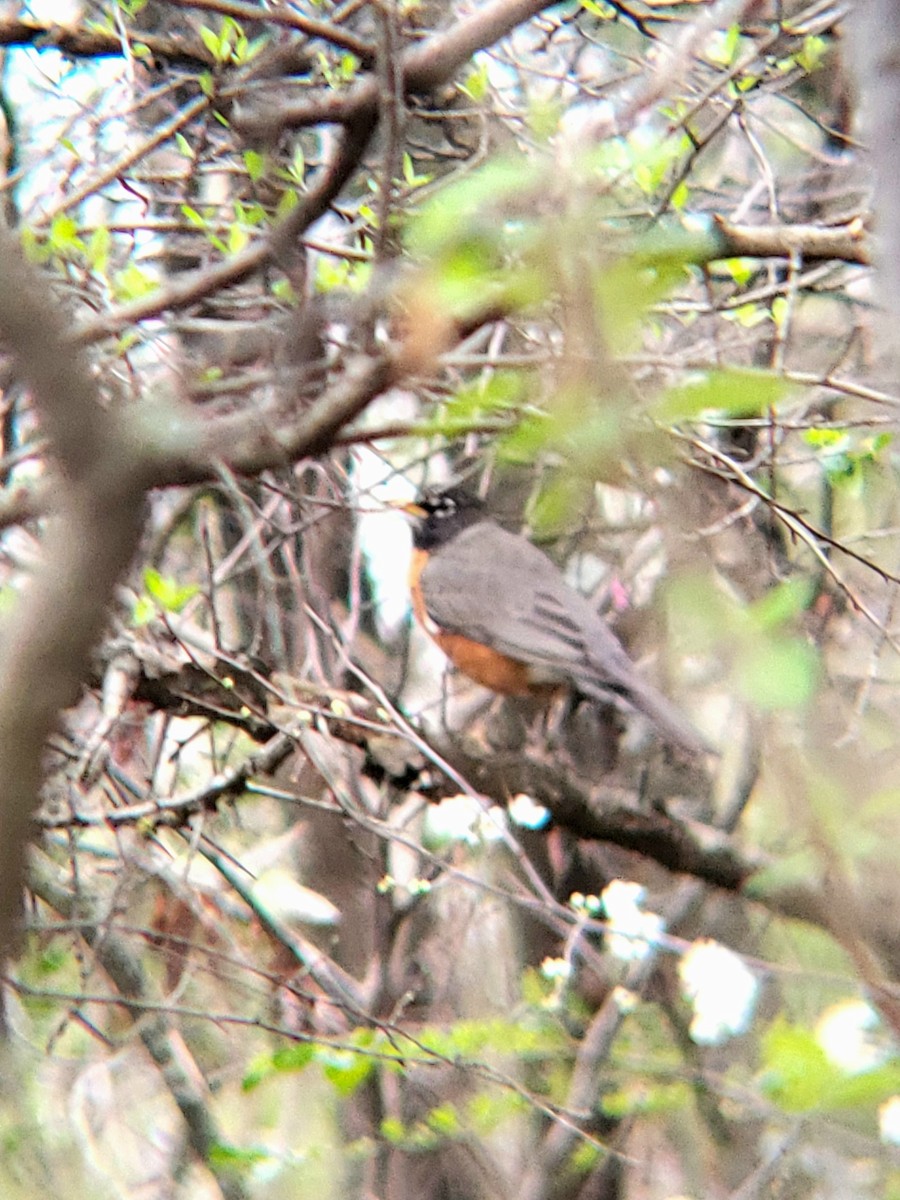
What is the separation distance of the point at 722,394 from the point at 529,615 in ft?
13.3

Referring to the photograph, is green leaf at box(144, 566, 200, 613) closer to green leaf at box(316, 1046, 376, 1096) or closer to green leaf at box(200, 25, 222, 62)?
green leaf at box(316, 1046, 376, 1096)

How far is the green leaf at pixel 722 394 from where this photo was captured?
0.73 m

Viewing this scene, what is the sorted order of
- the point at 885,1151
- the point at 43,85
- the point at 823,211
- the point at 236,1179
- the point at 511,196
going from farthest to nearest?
the point at 823,211, the point at 236,1179, the point at 43,85, the point at 885,1151, the point at 511,196

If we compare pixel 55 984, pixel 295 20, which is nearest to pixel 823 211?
pixel 295 20

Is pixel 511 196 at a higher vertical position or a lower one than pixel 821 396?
lower

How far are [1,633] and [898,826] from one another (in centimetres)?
73

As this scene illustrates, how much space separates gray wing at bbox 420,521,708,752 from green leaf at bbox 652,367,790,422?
11.0ft

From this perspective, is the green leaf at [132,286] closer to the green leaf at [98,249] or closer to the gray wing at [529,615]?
the green leaf at [98,249]

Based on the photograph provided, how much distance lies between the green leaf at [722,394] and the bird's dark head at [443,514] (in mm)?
4056

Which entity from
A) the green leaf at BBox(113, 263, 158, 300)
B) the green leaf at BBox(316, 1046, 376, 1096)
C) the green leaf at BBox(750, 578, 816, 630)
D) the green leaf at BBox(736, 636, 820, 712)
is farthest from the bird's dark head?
the green leaf at BBox(736, 636, 820, 712)

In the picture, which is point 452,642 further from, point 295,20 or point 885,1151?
point 295,20

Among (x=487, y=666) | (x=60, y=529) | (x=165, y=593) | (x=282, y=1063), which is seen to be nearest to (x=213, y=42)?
(x=165, y=593)

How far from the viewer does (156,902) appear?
14.5ft

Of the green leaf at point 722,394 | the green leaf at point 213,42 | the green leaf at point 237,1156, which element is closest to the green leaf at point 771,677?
the green leaf at point 722,394
